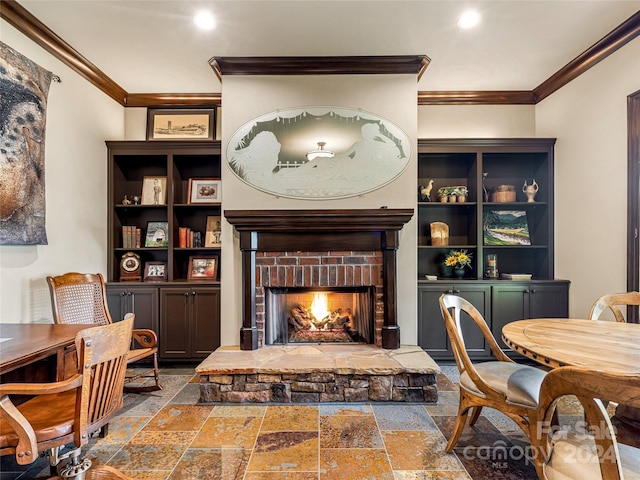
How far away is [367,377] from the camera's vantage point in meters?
2.44

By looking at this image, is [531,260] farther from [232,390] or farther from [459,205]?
[232,390]

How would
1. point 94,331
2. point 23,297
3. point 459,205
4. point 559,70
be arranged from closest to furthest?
1. point 94,331
2. point 23,297
3. point 559,70
4. point 459,205

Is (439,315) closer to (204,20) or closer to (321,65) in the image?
(321,65)

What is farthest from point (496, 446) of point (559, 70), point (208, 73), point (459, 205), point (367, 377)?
point (208, 73)

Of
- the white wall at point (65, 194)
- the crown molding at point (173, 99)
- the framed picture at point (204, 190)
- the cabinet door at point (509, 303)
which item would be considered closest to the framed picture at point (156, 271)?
the white wall at point (65, 194)

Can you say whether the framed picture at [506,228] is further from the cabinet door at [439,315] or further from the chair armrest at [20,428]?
the chair armrest at [20,428]

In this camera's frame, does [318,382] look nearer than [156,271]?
Yes

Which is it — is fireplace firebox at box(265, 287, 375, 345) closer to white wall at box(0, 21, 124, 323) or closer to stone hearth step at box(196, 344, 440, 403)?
stone hearth step at box(196, 344, 440, 403)

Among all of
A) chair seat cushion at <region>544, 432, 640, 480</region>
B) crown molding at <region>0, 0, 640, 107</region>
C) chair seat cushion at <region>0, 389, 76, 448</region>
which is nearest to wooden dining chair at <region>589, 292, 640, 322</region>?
chair seat cushion at <region>544, 432, 640, 480</region>

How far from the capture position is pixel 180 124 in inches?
142

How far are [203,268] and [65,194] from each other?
141cm

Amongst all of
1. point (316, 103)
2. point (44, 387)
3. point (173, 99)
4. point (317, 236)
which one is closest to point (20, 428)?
point (44, 387)

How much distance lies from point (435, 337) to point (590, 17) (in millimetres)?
2999

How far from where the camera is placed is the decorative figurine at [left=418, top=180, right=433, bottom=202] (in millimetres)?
3426
